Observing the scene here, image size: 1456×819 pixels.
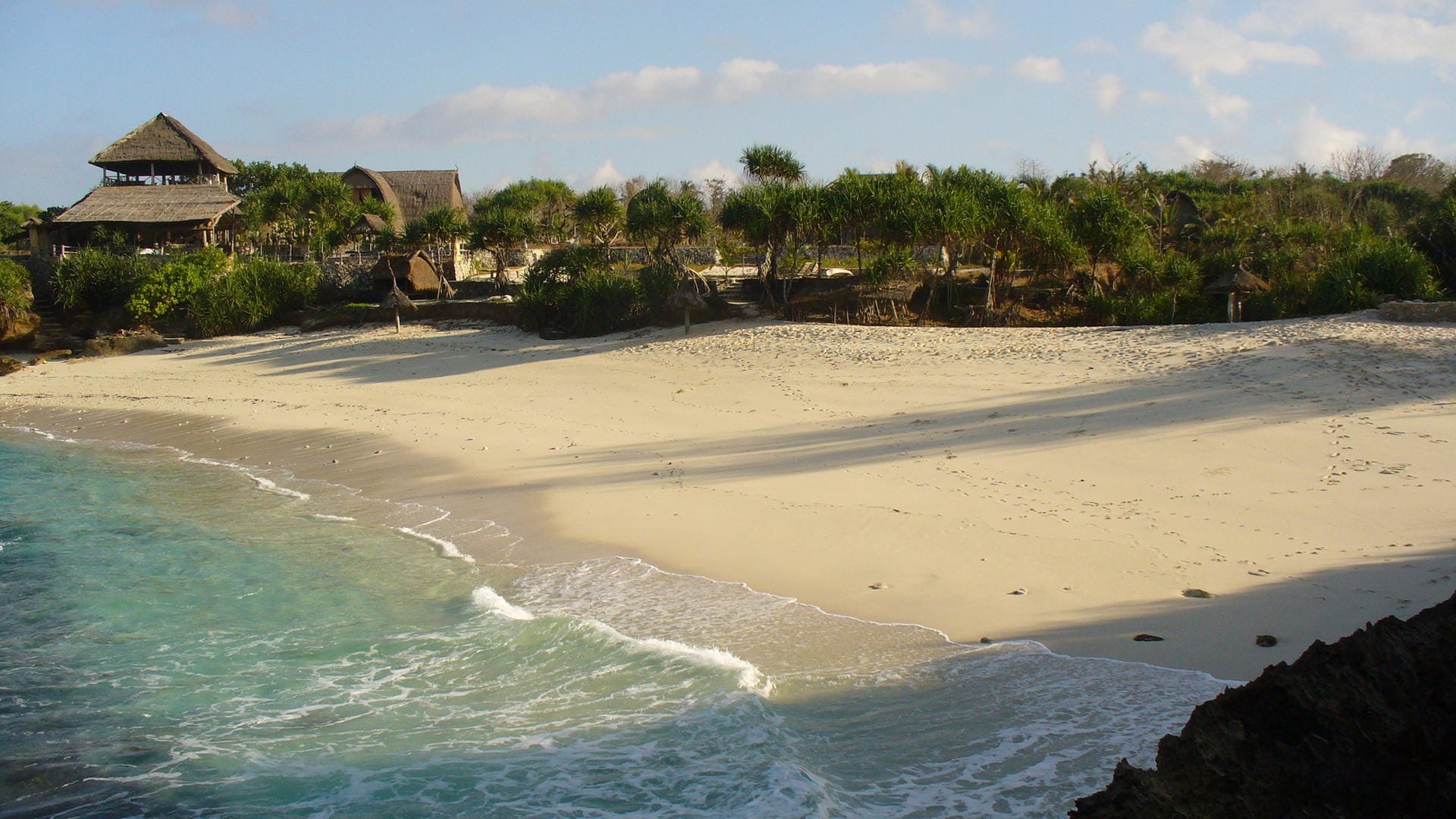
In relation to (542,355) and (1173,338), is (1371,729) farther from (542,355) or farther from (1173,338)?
(542,355)

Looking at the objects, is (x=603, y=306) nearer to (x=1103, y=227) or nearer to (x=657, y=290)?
(x=657, y=290)

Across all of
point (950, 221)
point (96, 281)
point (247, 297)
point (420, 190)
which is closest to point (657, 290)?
point (950, 221)

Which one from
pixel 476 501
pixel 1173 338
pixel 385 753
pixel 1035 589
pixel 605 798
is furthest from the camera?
pixel 1173 338

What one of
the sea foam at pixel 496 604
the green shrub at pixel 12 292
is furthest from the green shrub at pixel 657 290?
the green shrub at pixel 12 292

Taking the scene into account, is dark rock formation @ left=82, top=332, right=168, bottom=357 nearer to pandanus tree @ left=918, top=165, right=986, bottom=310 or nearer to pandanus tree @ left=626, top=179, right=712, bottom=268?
pandanus tree @ left=626, top=179, right=712, bottom=268

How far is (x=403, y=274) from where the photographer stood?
29.4 m

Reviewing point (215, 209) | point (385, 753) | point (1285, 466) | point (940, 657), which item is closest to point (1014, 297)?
point (1285, 466)

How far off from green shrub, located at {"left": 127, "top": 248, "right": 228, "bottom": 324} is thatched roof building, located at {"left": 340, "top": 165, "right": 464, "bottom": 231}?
15560 millimetres

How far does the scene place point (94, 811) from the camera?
5.51 meters

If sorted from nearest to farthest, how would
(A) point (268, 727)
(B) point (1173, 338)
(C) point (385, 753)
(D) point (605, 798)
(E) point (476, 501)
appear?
(D) point (605, 798), (C) point (385, 753), (A) point (268, 727), (E) point (476, 501), (B) point (1173, 338)

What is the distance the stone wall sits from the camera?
15.8 meters

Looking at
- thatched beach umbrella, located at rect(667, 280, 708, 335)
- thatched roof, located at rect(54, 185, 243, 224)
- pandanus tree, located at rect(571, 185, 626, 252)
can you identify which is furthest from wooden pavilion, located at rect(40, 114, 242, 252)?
thatched beach umbrella, located at rect(667, 280, 708, 335)

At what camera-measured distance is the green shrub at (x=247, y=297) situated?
28.8 metres

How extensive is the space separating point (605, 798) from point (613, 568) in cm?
378
